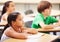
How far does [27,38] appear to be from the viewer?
1.91m

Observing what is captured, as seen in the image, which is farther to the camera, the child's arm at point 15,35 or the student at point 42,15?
the student at point 42,15

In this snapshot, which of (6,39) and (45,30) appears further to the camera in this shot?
(45,30)

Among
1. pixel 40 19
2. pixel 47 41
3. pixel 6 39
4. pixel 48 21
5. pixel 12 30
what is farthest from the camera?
pixel 48 21

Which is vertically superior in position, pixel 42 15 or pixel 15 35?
pixel 42 15

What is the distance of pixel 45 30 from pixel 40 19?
31 centimetres

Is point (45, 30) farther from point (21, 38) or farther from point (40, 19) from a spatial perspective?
point (21, 38)

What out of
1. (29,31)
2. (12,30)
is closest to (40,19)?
(29,31)

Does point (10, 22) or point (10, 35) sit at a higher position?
point (10, 22)

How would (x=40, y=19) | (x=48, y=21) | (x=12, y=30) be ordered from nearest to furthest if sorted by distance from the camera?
(x=12, y=30), (x=40, y=19), (x=48, y=21)

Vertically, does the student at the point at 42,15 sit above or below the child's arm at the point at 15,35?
above

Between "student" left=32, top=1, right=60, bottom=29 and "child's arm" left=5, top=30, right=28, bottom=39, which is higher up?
"student" left=32, top=1, right=60, bottom=29

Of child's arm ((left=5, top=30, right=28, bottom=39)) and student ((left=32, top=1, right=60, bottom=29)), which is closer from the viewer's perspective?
child's arm ((left=5, top=30, right=28, bottom=39))

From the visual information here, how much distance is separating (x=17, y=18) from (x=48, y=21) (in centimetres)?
110

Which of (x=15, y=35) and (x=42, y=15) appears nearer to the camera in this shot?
(x=15, y=35)
